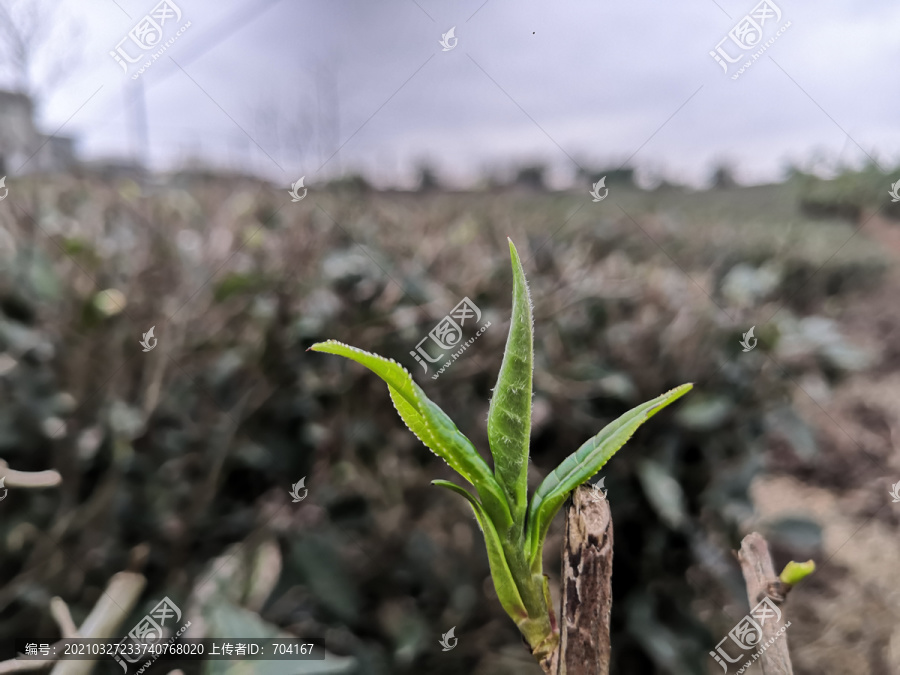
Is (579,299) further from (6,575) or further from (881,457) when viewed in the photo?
(881,457)

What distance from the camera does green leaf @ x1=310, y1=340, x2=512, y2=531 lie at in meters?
0.20

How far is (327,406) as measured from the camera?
99 centimetres

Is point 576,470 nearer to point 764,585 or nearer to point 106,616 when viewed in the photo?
point 764,585

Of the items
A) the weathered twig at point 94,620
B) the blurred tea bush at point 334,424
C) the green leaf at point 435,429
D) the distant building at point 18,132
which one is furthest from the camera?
the distant building at point 18,132

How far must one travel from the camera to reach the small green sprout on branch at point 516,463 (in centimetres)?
21

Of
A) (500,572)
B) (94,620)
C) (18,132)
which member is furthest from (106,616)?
(18,132)

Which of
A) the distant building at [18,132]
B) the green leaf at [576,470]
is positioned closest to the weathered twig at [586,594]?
the green leaf at [576,470]

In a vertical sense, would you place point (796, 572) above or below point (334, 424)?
below

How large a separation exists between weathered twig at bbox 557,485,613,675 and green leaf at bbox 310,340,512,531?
1.1 inches

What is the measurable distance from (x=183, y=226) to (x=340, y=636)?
846 millimetres

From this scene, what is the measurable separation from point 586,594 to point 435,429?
0.08m

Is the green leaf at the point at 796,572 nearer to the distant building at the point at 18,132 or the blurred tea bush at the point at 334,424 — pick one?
the blurred tea bush at the point at 334,424

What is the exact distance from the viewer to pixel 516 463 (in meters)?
0.22

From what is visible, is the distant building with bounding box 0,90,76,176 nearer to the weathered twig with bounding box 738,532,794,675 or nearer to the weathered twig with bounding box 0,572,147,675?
the weathered twig with bounding box 0,572,147,675
